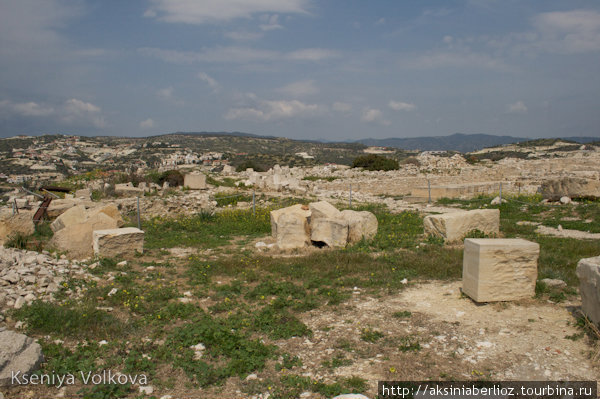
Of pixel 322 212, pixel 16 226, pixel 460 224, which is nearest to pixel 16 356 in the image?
pixel 322 212

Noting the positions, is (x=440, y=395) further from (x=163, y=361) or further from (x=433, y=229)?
(x=433, y=229)

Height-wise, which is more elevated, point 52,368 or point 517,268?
point 517,268

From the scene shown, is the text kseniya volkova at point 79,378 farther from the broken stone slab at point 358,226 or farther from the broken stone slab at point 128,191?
the broken stone slab at point 128,191

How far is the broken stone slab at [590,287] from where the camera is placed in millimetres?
4516

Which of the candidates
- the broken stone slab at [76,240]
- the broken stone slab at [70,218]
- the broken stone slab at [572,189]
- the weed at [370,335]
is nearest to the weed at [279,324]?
the weed at [370,335]

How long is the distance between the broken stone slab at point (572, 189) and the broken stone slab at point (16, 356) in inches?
664

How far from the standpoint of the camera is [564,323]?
16.4ft

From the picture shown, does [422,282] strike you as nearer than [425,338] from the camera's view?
No

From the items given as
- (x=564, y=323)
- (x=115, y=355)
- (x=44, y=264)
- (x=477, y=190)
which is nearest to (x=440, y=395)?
(x=564, y=323)

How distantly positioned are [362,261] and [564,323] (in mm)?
3831

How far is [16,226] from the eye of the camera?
10.1 m

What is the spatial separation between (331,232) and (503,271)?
4.47 m

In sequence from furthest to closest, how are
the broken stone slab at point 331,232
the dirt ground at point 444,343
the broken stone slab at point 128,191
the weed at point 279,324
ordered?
the broken stone slab at point 128,191 < the broken stone slab at point 331,232 < the weed at point 279,324 < the dirt ground at point 444,343

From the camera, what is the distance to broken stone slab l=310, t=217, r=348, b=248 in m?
9.57
